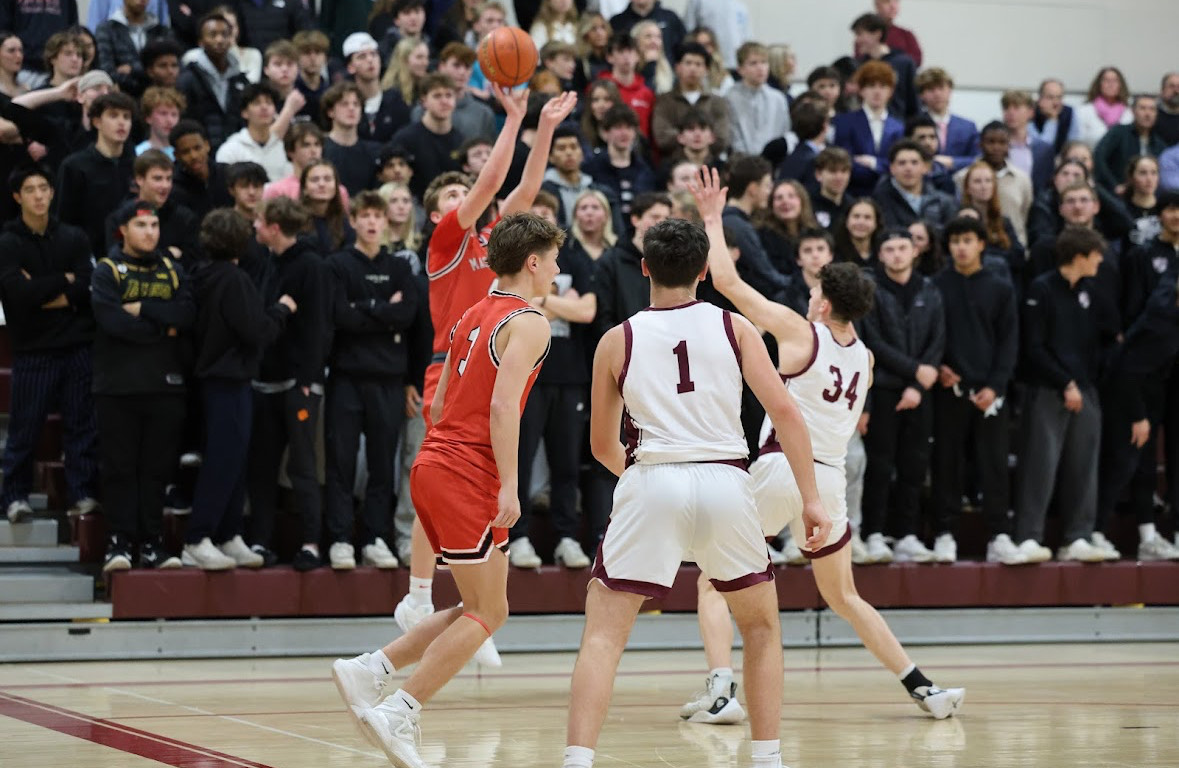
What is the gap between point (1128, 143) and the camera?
46.0ft

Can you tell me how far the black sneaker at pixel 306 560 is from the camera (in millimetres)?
9336

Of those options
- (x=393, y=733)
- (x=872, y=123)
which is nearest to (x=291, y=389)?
(x=393, y=733)

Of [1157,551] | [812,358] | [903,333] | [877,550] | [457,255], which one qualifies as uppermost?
[457,255]

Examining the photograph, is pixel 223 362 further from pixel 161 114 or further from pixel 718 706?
pixel 718 706

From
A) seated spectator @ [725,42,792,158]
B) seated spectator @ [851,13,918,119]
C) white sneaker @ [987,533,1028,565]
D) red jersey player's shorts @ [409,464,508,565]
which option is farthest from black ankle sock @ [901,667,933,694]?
seated spectator @ [851,13,918,119]

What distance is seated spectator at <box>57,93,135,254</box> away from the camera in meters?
9.98

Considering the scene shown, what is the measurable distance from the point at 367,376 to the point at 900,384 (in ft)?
11.6

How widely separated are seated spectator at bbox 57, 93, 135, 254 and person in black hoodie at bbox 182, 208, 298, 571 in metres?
1.19

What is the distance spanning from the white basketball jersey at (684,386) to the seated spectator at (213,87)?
7055mm

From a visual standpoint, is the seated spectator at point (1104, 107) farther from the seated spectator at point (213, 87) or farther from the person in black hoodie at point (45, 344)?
the person in black hoodie at point (45, 344)


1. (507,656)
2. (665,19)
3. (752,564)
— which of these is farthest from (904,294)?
(752,564)

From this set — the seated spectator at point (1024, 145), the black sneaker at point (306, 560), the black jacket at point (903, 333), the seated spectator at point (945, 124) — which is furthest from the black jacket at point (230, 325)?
the seated spectator at point (1024, 145)

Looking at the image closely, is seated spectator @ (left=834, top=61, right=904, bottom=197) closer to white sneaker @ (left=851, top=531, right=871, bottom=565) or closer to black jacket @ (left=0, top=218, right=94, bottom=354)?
white sneaker @ (left=851, top=531, right=871, bottom=565)

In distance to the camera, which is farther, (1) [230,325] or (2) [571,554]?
(2) [571,554]
